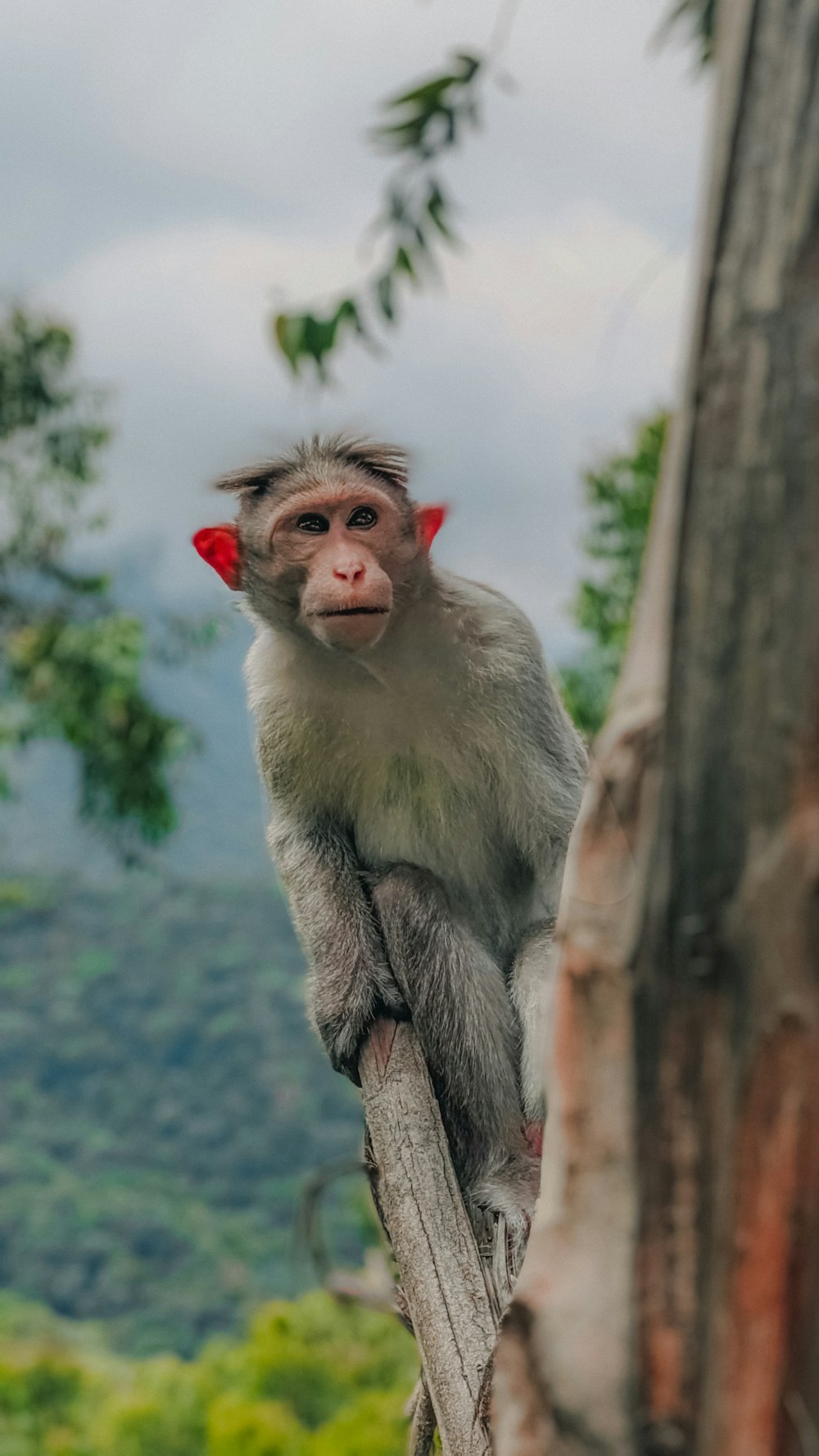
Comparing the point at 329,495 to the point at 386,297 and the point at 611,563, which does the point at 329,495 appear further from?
Result: the point at 611,563

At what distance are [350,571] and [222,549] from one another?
445mm

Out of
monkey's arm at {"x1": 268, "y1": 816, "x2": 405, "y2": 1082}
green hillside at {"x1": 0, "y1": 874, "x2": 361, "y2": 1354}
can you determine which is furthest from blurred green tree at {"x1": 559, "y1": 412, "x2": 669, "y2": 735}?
green hillside at {"x1": 0, "y1": 874, "x2": 361, "y2": 1354}

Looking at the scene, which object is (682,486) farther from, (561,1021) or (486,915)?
(486,915)

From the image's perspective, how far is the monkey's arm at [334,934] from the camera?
11.6 feet

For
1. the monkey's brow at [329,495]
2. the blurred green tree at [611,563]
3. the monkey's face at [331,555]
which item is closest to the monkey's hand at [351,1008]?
the monkey's face at [331,555]

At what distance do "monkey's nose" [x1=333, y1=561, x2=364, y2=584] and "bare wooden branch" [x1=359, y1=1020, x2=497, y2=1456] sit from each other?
1.11 meters

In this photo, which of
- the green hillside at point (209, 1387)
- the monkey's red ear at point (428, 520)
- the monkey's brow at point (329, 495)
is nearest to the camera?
the monkey's brow at point (329, 495)

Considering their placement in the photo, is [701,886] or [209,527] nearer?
[701,886]

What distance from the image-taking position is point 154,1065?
42.2 m

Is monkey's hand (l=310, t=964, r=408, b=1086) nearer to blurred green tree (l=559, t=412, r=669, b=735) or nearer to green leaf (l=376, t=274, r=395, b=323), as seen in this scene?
green leaf (l=376, t=274, r=395, b=323)

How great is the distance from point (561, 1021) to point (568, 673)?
38.0ft

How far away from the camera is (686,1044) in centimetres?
133

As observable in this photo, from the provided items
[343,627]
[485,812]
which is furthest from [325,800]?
[343,627]

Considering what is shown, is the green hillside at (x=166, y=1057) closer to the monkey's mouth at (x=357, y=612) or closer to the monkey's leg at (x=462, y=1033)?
the monkey's leg at (x=462, y=1033)
